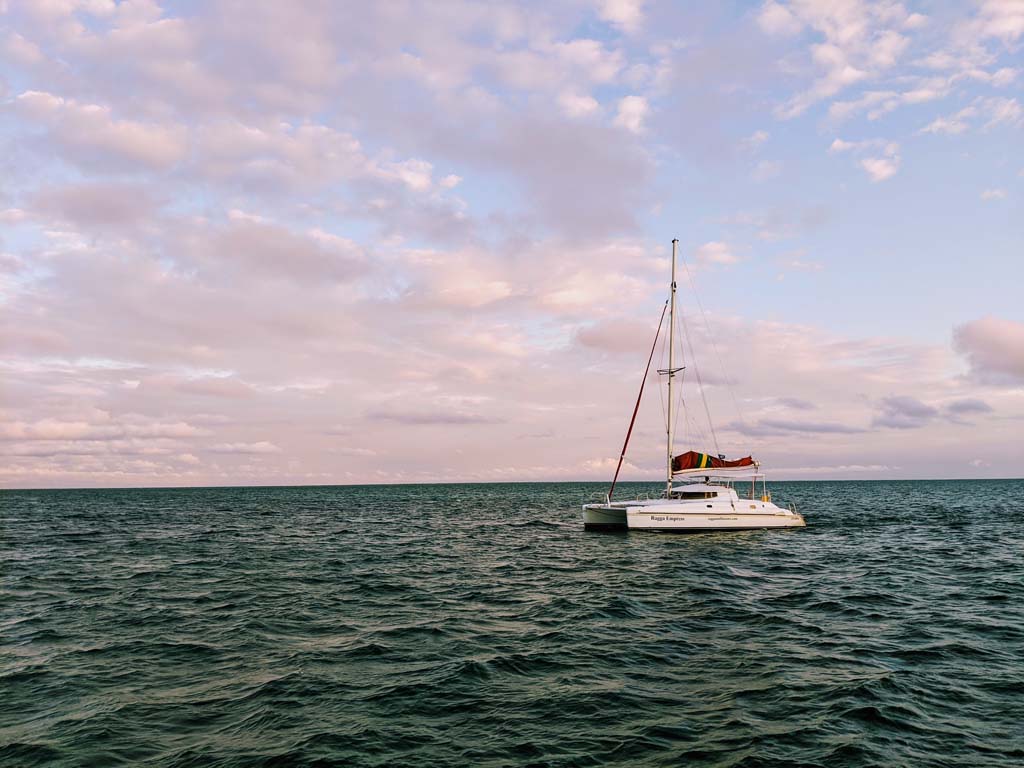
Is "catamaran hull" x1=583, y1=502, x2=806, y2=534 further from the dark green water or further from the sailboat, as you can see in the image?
the dark green water

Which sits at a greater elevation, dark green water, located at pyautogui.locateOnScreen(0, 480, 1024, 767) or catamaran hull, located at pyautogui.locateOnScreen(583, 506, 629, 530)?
catamaran hull, located at pyautogui.locateOnScreen(583, 506, 629, 530)

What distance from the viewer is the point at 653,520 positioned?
4194 centimetres

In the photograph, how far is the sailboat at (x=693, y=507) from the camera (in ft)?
137

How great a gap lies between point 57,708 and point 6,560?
98.9 ft

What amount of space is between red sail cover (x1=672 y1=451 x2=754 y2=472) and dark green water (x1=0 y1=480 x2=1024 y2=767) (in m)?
12.9

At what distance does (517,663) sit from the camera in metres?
14.6

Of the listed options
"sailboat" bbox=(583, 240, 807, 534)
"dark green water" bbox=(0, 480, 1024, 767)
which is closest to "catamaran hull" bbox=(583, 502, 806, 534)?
"sailboat" bbox=(583, 240, 807, 534)

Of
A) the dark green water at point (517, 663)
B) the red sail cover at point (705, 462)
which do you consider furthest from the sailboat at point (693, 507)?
the dark green water at point (517, 663)

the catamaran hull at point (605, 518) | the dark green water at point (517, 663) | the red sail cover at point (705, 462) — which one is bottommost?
the dark green water at point (517, 663)

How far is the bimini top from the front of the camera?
43906 millimetres

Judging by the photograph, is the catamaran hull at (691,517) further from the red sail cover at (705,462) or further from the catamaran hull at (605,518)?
the red sail cover at (705,462)

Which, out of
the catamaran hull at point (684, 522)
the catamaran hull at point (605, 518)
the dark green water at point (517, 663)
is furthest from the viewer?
the catamaran hull at point (605, 518)

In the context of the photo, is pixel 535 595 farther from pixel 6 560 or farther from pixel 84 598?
pixel 6 560

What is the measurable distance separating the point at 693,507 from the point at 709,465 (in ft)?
12.4
